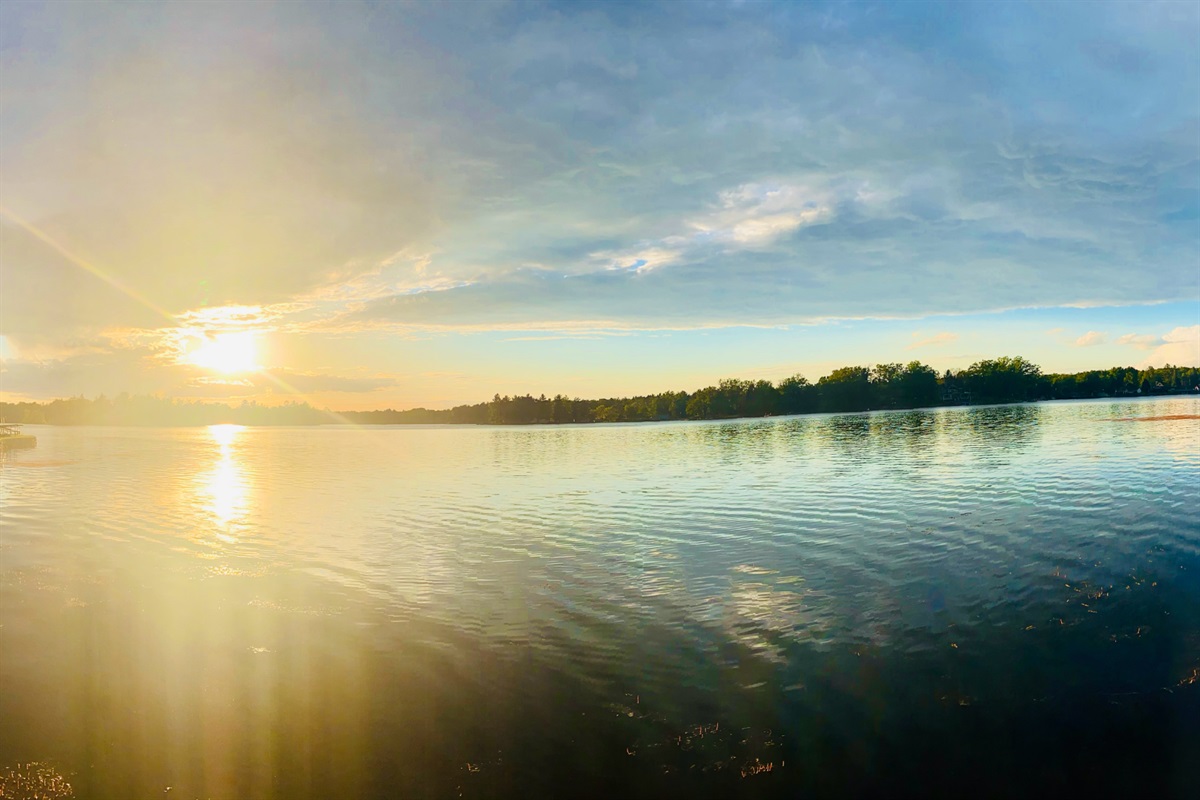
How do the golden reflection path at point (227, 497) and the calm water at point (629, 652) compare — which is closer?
the calm water at point (629, 652)

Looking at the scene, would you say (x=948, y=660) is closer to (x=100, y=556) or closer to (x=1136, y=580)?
(x=1136, y=580)

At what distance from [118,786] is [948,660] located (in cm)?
1607

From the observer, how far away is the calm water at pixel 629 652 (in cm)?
1112

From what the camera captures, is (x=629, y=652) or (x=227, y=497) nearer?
(x=629, y=652)

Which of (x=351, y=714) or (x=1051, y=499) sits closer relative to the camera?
(x=351, y=714)

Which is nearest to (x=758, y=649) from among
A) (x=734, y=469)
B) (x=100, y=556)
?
(x=100, y=556)

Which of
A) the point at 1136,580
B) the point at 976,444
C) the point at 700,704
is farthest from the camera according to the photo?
the point at 976,444

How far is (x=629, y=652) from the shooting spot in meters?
15.5

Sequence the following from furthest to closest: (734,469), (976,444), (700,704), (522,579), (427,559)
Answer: (976,444), (734,469), (427,559), (522,579), (700,704)

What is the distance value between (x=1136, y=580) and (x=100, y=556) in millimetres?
38591

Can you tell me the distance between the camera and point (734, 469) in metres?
55.4

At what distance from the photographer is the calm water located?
438 inches

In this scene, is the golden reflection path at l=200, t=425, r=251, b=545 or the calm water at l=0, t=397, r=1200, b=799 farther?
the golden reflection path at l=200, t=425, r=251, b=545

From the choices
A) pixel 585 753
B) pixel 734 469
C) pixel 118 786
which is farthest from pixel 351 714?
pixel 734 469
